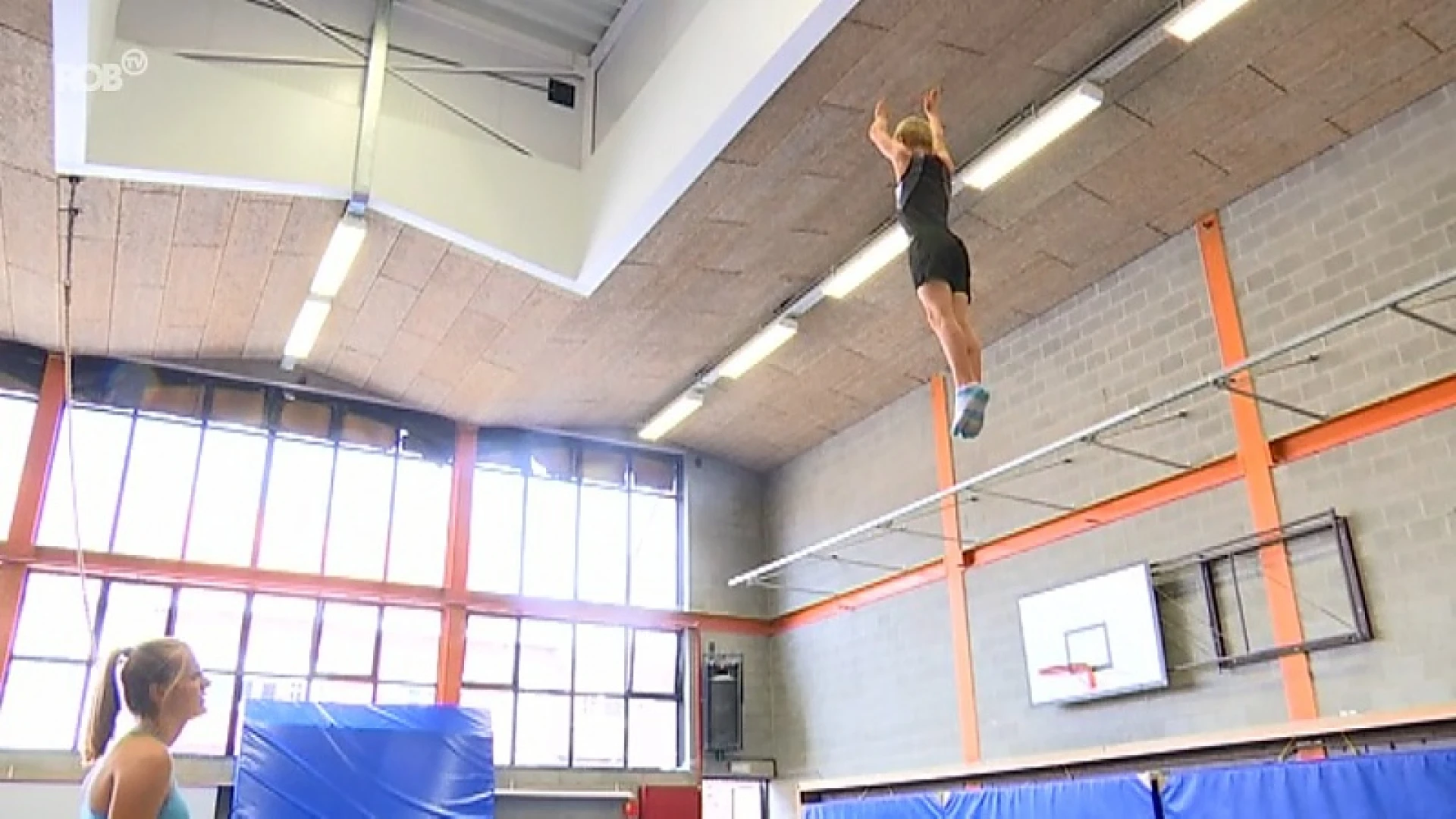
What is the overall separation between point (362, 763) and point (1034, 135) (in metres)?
7.46

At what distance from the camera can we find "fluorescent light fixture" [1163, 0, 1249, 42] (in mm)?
6316

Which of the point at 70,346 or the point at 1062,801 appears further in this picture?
the point at 70,346

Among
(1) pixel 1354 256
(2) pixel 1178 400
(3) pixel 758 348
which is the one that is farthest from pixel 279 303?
(1) pixel 1354 256

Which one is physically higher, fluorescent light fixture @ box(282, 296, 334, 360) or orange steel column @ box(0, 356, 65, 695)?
fluorescent light fixture @ box(282, 296, 334, 360)

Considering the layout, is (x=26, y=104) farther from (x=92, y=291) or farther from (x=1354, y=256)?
(x=1354, y=256)

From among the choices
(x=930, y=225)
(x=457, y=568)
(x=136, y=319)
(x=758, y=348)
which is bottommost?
(x=930, y=225)

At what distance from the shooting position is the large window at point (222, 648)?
950cm

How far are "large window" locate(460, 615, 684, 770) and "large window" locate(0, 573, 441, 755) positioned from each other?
627 mm

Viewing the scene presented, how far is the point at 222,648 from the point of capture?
1034 cm

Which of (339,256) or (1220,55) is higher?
(1220,55)

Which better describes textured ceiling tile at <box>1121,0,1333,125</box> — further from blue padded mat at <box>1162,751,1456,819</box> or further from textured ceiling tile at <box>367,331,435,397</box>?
textured ceiling tile at <box>367,331,435,397</box>

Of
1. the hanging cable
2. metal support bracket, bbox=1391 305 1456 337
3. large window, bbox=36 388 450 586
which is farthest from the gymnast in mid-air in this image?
large window, bbox=36 388 450 586

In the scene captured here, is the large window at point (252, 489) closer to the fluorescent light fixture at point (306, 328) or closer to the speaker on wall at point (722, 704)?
the fluorescent light fixture at point (306, 328)

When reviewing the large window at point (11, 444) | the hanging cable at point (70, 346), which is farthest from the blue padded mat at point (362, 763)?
the large window at point (11, 444)
